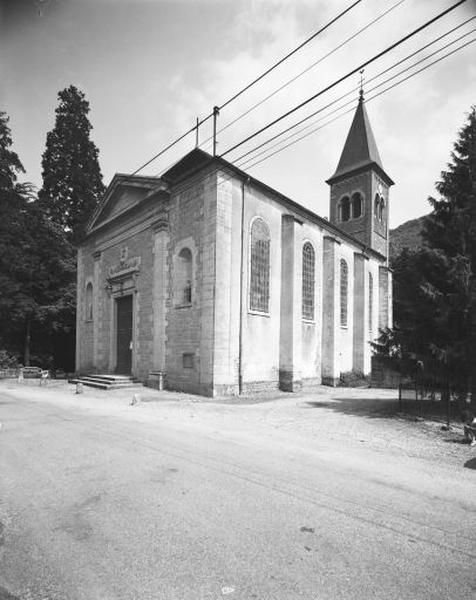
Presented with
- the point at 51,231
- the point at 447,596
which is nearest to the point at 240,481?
the point at 447,596

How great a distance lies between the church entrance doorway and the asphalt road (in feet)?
40.4

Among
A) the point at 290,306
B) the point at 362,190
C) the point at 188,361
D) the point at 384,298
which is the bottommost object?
the point at 188,361

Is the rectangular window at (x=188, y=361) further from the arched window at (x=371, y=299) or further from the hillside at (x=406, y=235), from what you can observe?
the hillside at (x=406, y=235)

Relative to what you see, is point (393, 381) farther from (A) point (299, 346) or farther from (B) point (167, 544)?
(B) point (167, 544)

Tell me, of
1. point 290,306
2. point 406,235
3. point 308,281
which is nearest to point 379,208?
point 308,281

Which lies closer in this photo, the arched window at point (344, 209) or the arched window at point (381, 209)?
the arched window at point (381, 209)

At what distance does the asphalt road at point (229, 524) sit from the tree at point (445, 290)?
4.34 metres

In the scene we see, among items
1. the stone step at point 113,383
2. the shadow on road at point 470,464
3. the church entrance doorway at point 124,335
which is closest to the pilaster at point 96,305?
the church entrance doorway at point 124,335

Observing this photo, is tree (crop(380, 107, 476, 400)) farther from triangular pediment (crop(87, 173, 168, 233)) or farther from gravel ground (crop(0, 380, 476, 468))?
triangular pediment (crop(87, 173, 168, 233))

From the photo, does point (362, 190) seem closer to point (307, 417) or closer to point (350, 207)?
point (350, 207)

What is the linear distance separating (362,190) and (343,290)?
435 inches

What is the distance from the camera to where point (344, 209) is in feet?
104

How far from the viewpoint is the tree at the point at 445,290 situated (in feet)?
31.7

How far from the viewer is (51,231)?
2831 centimetres
